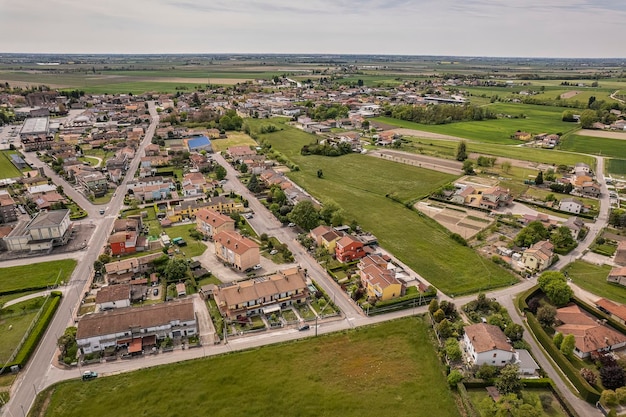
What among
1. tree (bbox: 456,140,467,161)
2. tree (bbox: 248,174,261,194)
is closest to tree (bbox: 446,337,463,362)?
tree (bbox: 248,174,261,194)

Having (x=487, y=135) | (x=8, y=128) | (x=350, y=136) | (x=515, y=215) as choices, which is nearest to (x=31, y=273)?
(x=515, y=215)

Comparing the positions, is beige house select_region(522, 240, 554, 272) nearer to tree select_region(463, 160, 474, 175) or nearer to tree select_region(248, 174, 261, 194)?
tree select_region(463, 160, 474, 175)

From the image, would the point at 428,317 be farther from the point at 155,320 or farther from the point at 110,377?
the point at 110,377

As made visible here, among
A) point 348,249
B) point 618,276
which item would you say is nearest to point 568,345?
point 618,276

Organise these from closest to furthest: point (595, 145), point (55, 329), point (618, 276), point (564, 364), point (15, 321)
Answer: point (564, 364), point (55, 329), point (15, 321), point (618, 276), point (595, 145)

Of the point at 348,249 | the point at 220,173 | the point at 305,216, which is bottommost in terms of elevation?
the point at 348,249

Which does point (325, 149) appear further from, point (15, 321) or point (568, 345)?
point (15, 321)

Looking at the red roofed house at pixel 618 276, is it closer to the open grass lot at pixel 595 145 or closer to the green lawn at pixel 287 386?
the green lawn at pixel 287 386
